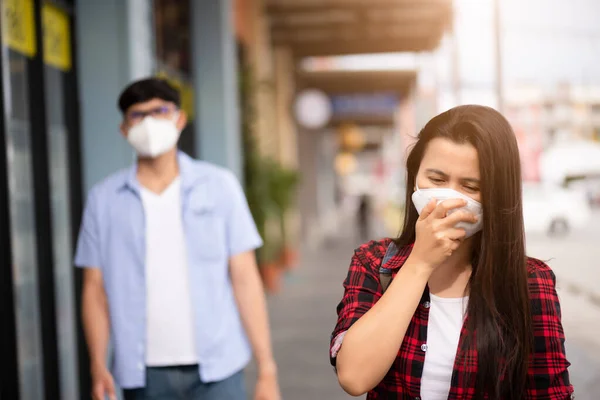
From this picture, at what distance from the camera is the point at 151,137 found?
2.50 metres

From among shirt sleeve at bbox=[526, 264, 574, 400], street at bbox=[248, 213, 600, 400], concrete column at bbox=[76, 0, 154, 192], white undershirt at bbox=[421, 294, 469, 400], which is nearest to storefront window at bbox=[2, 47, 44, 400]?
concrete column at bbox=[76, 0, 154, 192]

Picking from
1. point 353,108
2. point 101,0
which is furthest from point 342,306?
point 353,108

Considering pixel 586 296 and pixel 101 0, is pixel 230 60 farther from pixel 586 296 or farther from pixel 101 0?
pixel 586 296

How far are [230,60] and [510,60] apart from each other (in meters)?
2.85

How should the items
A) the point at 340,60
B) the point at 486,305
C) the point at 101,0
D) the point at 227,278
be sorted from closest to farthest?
the point at 486,305 → the point at 227,278 → the point at 101,0 → the point at 340,60

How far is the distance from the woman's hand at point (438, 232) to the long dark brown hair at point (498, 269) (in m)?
0.07

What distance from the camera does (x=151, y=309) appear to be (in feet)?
7.79

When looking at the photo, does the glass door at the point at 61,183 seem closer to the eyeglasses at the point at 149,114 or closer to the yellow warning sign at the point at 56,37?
the yellow warning sign at the point at 56,37

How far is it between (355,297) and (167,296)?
1.05 m

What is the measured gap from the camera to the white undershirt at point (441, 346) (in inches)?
57.1

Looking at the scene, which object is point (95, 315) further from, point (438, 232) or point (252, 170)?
point (252, 170)

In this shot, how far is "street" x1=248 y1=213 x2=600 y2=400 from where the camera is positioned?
12.0ft

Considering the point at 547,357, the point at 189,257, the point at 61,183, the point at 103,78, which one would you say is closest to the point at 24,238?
the point at 61,183

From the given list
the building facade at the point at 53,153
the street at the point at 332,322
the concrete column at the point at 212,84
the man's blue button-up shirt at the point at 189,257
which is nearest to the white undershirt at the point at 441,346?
the street at the point at 332,322
